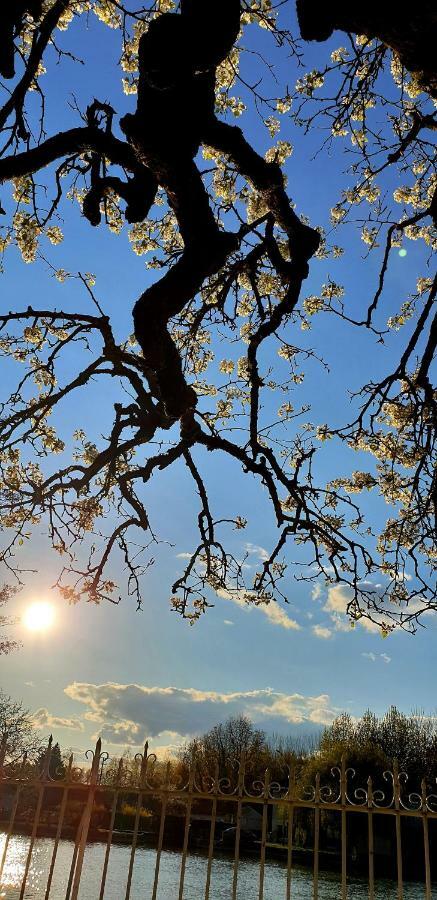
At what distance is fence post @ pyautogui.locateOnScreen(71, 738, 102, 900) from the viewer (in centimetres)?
581

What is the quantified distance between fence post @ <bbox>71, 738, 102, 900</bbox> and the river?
8828 millimetres

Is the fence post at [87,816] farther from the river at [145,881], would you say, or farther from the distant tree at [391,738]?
the distant tree at [391,738]

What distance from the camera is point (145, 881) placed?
68.9 ft

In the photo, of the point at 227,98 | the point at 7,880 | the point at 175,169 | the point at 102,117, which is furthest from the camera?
the point at 7,880

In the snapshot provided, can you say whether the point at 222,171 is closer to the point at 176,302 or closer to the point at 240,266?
the point at 240,266

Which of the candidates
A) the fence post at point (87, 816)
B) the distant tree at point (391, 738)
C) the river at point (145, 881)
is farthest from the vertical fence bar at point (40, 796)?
the distant tree at point (391, 738)

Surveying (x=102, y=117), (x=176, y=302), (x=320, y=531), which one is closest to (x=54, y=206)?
(x=102, y=117)

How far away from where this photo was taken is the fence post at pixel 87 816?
581cm

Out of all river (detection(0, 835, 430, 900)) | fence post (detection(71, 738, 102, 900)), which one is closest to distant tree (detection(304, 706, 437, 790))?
river (detection(0, 835, 430, 900))

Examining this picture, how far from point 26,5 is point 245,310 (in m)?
6.37

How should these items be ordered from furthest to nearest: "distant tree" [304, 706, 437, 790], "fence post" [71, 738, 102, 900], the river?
"distant tree" [304, 706, 437, 790] < the river < "fence post" [71, 738, 102, 900]

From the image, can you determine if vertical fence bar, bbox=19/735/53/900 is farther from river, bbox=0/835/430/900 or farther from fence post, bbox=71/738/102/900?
river, bbox=0/835/430/900

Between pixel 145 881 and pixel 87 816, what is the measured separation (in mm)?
19177

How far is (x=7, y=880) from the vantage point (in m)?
19.5
